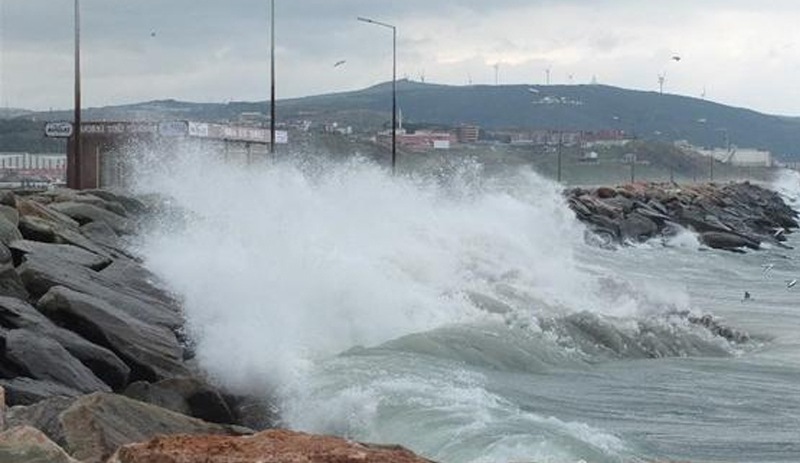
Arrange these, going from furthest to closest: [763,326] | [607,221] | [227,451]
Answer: [607,221] → [763,326] → [227,451]

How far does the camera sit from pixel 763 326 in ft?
64.2

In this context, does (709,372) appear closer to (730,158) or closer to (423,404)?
(423,404)

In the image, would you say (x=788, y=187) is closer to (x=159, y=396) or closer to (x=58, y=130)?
(x=58, y=130)

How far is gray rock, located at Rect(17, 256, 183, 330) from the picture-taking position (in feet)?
37.7

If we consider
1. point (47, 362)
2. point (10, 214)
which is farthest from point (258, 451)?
point (10, 214)

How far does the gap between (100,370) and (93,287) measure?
8.45 feet

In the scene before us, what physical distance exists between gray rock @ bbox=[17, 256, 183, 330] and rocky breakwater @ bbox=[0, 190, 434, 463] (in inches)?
0.8

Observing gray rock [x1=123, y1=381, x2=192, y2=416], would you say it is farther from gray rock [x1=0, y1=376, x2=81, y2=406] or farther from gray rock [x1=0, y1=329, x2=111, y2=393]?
gray rock [x1=0, y1=376, x2=81, y2=406]

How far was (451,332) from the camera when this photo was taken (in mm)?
14039

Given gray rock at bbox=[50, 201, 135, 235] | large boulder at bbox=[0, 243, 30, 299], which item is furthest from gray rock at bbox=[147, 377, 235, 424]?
gray rock at bbox=[50, 201, 135, 235]

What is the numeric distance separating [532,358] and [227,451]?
29.5 ft

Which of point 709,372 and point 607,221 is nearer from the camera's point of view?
point 709,372

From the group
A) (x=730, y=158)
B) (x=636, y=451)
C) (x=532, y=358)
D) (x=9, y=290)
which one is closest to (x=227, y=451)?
(x=636, y=451)

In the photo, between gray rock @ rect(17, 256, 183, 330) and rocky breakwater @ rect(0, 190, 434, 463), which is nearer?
rocky breakwater @ rect(0, 190, 434, 463)
